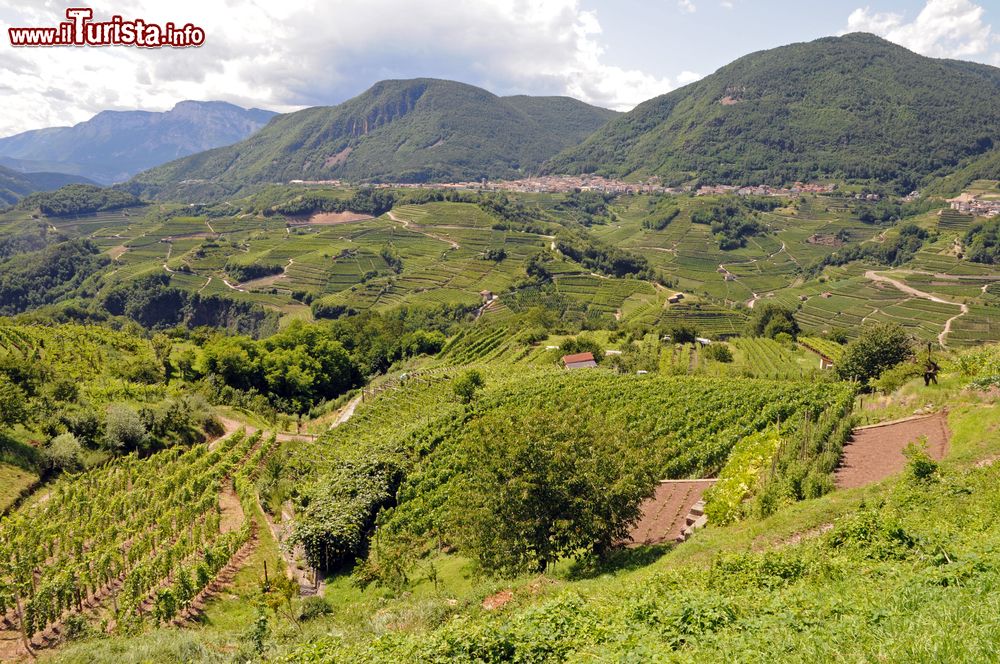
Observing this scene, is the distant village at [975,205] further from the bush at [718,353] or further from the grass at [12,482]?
the grass at [12,482]

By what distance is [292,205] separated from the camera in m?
198

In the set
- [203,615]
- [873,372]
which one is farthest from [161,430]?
[873,372]

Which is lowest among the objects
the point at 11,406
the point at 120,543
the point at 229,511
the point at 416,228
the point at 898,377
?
the point at 229,511

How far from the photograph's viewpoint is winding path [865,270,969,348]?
9288 centimetres

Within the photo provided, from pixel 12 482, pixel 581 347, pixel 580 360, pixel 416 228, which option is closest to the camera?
pixel 12 482

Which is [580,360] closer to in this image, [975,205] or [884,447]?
[884,447]

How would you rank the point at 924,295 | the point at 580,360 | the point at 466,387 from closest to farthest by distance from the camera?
the point at 466,387 → the point at 580,360 → the point at 924,295

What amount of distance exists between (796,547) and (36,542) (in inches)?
995

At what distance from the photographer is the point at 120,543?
21906 mm

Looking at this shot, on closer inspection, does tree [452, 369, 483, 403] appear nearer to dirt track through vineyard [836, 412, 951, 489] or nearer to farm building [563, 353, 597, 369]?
farm building [563, 353, 597, 369]

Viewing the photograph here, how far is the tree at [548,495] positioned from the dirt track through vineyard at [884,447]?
6669 mm

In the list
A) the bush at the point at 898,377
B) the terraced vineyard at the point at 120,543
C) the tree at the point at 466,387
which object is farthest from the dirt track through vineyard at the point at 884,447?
the terraced vineyard at the point at 120,543

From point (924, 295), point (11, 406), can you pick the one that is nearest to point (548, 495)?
point (11, 406)

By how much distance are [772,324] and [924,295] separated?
6915 cm
